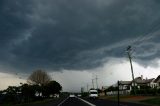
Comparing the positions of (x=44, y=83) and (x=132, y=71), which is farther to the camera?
(x=44, y=83)

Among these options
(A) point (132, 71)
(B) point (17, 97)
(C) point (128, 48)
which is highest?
(C) point (128, 48)

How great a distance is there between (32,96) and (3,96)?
78.4 feet

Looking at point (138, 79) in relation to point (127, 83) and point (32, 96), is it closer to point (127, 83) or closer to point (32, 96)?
point (127, 83)

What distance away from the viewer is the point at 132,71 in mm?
78938

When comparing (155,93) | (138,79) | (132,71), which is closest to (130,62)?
(132,71)

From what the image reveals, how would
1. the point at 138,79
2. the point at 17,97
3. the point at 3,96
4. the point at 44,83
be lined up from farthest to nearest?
the point at 138,79, the point at 44,83, the point at 17,97, the point at 3,96

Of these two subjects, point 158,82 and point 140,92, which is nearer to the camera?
point 140,92

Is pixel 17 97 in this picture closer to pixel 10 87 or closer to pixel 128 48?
pixel 10 87

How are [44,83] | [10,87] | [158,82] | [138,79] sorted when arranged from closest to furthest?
[10,87], [44,83], [158,82], [138,79]

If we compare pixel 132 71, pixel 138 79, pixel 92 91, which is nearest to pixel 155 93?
pixel 132 71

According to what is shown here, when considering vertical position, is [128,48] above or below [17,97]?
above

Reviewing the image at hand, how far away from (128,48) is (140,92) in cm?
1568

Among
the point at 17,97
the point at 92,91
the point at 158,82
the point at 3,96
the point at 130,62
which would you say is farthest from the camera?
the point at 158,82

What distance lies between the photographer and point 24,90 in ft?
272
